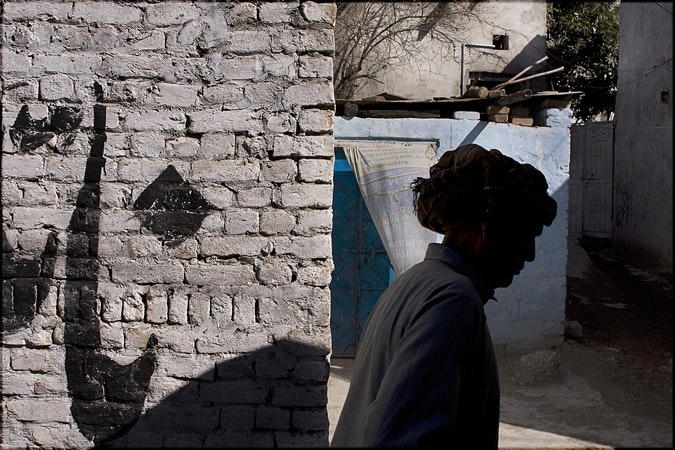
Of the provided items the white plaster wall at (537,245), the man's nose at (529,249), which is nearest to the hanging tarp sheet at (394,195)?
the white plaster wall at (537,245)

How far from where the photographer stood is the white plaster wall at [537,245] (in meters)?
6.52

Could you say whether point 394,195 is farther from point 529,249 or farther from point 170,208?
point 529,249

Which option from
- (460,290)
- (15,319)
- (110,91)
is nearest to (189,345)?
(15,319)

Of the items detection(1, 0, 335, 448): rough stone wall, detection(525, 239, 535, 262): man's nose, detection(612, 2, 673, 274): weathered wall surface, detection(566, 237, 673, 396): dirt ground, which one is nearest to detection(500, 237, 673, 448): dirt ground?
detection(566, 237, 673, 396): dirt ground

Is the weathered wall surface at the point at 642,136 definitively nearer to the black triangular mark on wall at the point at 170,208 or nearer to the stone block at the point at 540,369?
the stone block at the point at 540,369

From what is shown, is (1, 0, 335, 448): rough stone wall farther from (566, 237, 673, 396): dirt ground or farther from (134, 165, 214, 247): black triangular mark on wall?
(566, 237, 673, 396): dirt ground

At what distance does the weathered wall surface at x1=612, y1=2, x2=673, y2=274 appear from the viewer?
9641 mm

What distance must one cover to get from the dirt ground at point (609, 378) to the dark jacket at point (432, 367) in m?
2.11

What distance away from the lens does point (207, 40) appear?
3.01m

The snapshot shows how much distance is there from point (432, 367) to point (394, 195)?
4709mm

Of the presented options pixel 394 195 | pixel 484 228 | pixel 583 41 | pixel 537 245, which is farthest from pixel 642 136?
pixel 484 228

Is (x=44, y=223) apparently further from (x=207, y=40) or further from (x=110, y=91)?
(x=207, y=40)

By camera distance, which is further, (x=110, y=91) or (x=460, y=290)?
(x=110, y=91)

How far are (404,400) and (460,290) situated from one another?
9.4 inches
